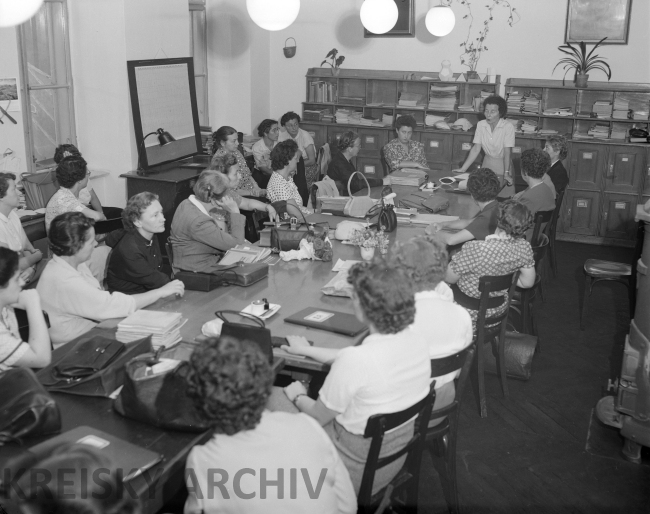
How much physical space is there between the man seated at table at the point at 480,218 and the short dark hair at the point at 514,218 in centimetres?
69

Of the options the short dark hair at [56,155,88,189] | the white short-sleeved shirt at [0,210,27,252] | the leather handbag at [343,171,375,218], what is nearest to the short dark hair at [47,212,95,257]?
the white short-sleeved shirt at [0,210,27,252]

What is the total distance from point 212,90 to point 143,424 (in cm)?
749

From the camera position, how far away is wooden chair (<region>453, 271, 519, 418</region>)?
410 cm

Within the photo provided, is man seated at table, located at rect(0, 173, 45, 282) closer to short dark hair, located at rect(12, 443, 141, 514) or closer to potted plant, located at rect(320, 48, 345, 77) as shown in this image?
short dark hair, located at rect(12, 443, 141, 514)

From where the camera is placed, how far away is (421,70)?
9203 millimetres

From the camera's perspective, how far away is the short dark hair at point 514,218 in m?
4.27

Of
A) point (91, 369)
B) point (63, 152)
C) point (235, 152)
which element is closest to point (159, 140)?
point (235, 152)

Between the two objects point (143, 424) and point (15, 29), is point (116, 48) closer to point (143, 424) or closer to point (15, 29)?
point (15, 29)

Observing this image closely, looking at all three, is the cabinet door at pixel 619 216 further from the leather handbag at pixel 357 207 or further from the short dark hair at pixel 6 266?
the short dark hair at pixel 6 266

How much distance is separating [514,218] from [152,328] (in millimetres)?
2270

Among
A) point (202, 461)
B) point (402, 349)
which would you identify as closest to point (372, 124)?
point (402, 349)

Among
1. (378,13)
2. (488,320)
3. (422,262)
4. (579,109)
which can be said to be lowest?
(488,320)

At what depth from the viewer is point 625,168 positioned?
812 cm

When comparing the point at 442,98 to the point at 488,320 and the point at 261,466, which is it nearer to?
the point at 488,320
